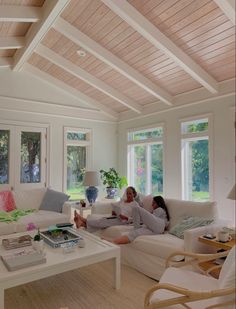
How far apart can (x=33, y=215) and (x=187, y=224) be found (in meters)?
2.32

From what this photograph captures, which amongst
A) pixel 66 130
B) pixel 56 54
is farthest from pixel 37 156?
pixel 56 54

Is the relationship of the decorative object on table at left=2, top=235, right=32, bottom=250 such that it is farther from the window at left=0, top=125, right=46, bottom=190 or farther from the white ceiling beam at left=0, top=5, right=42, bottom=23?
the white ceiling beam at left=0, top=5, right=42, bottom=23

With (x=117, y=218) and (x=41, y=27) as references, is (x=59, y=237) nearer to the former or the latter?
(x=117, y=218)

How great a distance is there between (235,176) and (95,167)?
4.96 meters

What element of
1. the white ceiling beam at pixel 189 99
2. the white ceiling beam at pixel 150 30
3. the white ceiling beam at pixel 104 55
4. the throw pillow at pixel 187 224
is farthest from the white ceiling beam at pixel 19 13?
the throw pillow at pixel 187 224

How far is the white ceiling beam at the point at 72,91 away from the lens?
4.99 metres

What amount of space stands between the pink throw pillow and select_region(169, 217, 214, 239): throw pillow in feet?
8.44

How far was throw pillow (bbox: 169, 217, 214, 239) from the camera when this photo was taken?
8.53 feet

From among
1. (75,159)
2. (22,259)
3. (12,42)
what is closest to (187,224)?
(22,259)

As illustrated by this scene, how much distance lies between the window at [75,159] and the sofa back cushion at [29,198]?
1.08 m

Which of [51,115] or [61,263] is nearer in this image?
[61,263]

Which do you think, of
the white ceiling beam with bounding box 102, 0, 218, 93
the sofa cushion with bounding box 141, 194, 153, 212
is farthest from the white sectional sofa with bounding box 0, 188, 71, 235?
the white ceiling beam with bounding box 102, 0, 218, 93

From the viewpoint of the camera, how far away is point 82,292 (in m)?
2.25

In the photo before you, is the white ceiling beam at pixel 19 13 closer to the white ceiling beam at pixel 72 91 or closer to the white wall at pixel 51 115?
the white ceiling beam at pixel 72 91
